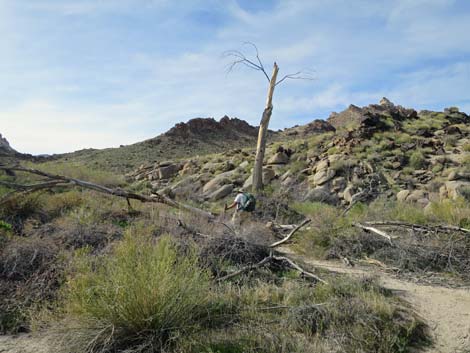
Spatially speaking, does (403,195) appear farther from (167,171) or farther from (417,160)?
(167,171)

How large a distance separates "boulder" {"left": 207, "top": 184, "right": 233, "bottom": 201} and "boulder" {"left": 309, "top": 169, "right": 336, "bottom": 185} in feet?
11.8

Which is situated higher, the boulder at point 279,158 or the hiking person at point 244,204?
the boulder at point 279,158

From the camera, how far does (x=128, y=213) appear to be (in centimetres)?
946

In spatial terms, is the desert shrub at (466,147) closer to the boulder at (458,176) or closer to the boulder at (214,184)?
the boulder at (458,176)

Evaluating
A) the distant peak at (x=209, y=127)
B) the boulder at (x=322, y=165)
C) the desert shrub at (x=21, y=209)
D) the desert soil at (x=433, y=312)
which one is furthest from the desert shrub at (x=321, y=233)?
the distant peak at (x=209, y=127)

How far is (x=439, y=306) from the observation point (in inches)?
206

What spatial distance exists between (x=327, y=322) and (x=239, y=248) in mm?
2555

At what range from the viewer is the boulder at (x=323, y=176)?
1655cm

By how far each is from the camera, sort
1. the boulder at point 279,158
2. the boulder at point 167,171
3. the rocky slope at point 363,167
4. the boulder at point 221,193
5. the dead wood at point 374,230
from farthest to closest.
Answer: the boulder at point 167,171 → the boulder at point 279,158 → the boulder at point 221,193 → the rocky slope at point 363,167 → the dead wood at point 374,230

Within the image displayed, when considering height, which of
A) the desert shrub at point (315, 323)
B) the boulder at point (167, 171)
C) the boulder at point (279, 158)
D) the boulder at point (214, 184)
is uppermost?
the boulder at point (279, 158)

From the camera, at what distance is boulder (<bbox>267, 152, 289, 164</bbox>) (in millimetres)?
20438

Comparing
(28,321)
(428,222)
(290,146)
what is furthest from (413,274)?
(290,146)

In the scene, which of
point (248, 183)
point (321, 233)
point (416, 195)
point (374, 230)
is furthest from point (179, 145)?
point (374, 230)

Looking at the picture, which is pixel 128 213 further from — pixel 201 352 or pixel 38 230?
pixel 201 352
